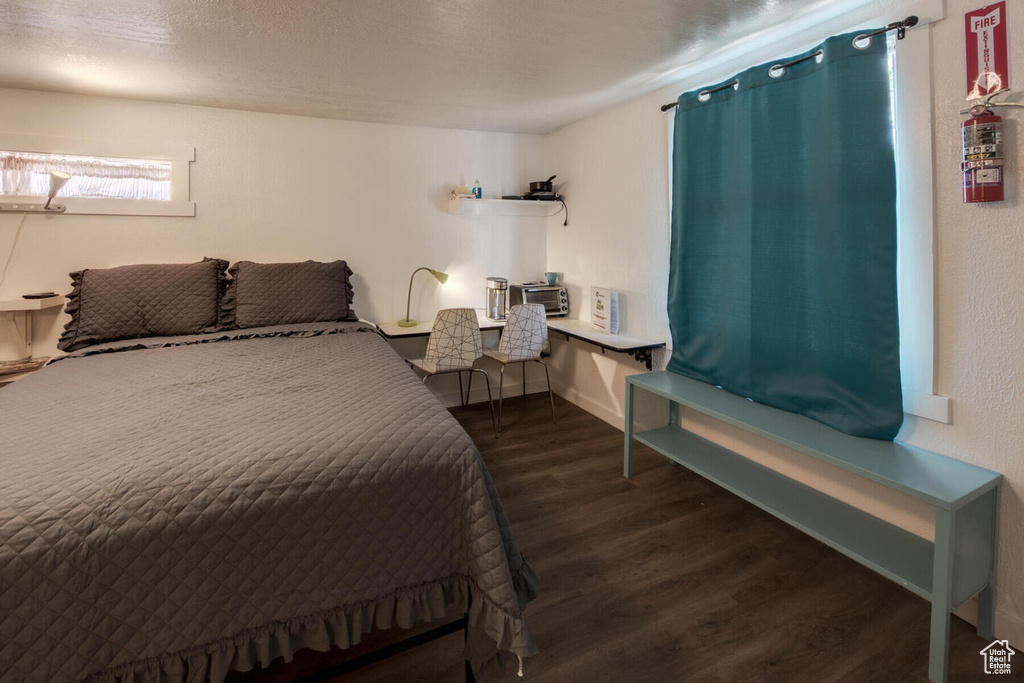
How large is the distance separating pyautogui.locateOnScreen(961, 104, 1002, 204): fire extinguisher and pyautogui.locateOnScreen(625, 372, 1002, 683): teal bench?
89 cm

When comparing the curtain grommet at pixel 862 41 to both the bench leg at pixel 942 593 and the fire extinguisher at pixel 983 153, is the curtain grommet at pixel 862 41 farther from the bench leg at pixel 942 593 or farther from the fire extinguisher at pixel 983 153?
the bench leg at pixel 942 593

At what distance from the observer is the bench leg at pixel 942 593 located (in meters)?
1.43

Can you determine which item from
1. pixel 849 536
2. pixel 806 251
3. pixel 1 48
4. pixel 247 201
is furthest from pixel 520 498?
pixel 1 48

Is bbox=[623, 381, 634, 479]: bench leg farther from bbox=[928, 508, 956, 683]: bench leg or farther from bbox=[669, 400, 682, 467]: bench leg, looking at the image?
bbox=[928, 508, 956, 683]: bench leg

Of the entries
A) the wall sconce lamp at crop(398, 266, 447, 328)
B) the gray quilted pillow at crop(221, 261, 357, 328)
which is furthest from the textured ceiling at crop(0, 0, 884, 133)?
the wall sconce lamp at crop(398, 266, 447, 328)

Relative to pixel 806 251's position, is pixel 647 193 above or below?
above

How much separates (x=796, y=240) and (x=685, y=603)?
5.13 feet

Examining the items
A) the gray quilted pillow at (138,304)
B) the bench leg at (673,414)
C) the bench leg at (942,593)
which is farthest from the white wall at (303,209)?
the bench leg at (942,593)

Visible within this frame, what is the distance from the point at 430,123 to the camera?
373 centimetres

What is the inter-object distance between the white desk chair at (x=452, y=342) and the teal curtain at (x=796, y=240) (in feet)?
4.24

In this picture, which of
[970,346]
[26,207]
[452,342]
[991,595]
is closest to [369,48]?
[452,342]

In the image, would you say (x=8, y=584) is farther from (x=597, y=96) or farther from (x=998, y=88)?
(x=597, y=96)

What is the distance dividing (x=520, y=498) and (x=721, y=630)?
1.12 meters

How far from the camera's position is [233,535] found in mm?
1154
